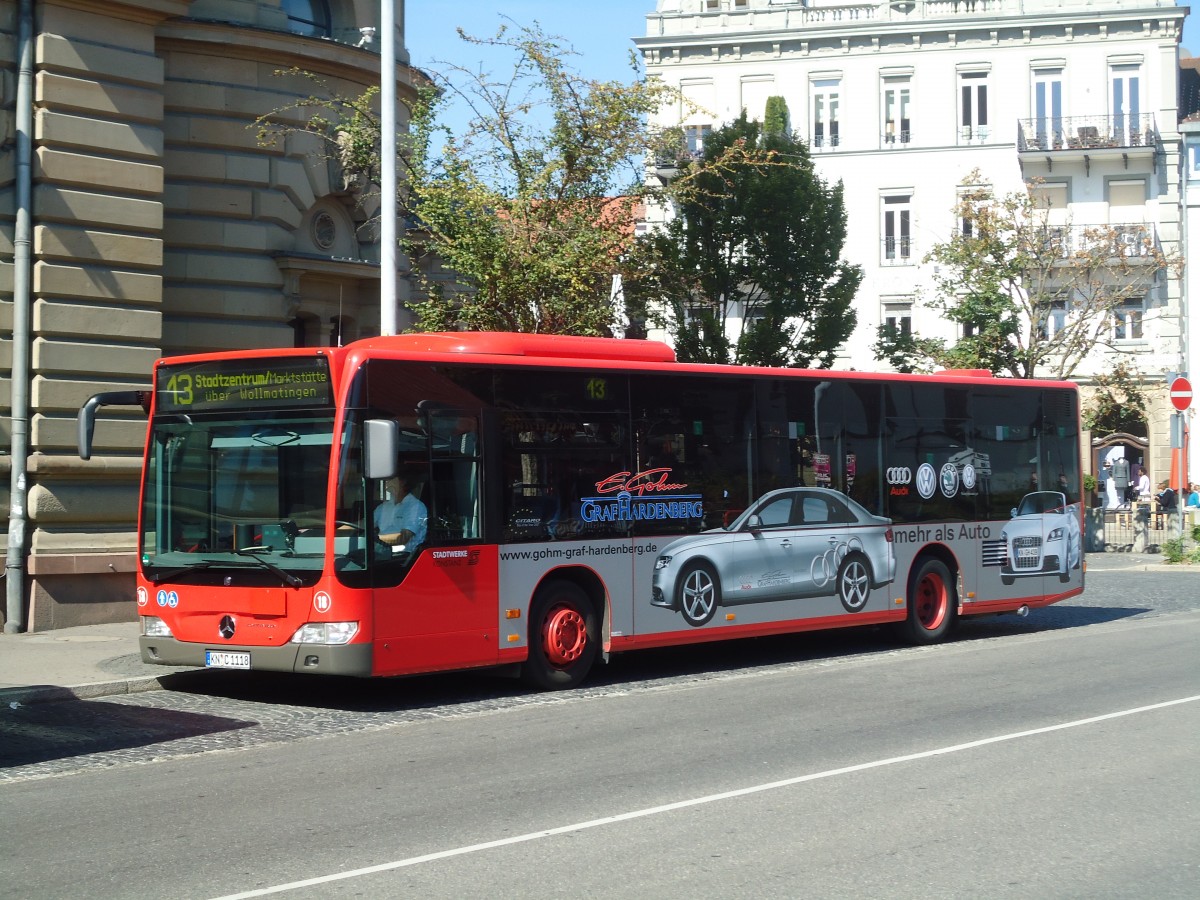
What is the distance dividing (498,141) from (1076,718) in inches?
429

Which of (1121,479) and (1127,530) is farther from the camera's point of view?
(1121,479)

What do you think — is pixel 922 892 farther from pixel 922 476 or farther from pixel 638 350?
pixel 922 476

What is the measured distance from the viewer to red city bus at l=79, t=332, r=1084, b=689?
11562 mm

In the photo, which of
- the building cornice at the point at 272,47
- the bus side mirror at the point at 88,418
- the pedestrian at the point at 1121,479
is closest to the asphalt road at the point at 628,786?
the bus side mirror at the point at 88,418

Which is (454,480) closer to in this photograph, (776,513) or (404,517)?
(404,517)

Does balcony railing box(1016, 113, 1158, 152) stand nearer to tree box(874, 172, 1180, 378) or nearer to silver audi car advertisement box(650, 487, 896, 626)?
tree box(874, 172, 1180, 378)

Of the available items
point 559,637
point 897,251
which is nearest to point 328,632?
point 559,637

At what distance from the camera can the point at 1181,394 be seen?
2594 centimetres

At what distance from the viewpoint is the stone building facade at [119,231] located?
52.9 feet

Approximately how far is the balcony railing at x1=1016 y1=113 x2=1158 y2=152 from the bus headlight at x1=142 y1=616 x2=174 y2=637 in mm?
42338

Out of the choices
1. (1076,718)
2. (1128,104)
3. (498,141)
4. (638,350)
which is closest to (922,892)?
(1076,718)

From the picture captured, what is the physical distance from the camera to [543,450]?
505 inches

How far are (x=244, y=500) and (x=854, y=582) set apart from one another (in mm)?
6942

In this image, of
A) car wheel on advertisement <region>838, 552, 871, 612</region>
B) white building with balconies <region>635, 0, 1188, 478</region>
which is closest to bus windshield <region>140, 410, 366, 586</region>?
car wheel on advertisement <region>838, 552, 871, 612</region>
